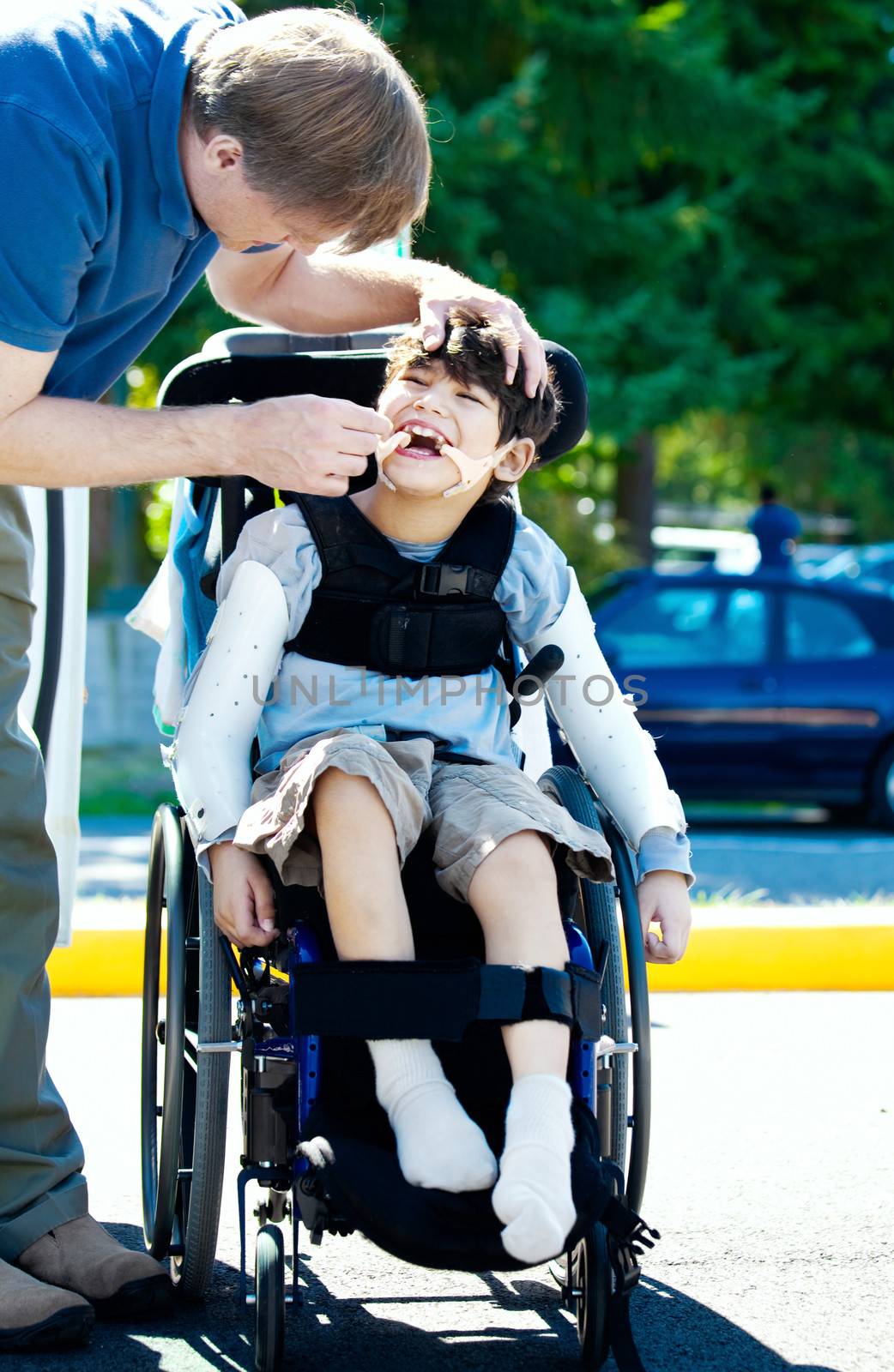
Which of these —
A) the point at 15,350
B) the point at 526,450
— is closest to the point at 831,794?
the point at 526,450

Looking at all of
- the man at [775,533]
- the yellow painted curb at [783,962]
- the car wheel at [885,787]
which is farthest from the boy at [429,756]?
the man at [775,533]

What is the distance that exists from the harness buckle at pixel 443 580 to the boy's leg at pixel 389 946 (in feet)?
1.54

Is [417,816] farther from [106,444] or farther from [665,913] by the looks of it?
[106,444]

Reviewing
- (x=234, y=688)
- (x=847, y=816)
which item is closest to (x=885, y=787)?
(x=847, y=816)

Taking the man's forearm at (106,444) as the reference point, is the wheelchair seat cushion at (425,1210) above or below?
below

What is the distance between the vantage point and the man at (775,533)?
10734 mm

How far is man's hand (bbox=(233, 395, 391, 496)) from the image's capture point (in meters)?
2.76

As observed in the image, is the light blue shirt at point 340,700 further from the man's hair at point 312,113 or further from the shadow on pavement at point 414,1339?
the shadow on pavement at point 414,1339

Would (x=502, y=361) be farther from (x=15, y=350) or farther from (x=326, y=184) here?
(x=15, y=350)

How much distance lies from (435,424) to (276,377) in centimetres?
53

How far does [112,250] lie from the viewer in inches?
112

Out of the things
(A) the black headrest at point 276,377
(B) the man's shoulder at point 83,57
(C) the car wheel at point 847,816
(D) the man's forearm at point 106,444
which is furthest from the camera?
(C) the car wheel at point 847,816

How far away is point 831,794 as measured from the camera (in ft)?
31.5

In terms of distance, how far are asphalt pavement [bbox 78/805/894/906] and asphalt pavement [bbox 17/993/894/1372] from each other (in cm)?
230
